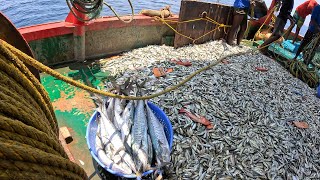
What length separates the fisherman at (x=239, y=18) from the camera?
314 inches

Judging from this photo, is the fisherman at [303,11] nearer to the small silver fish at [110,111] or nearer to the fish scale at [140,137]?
the fish scale at [140,137]

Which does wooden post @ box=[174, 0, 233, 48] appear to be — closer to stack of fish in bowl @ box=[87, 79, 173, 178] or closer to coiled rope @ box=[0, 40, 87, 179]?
stack of fish in bowl @ box=[87, 79, 173, 178]

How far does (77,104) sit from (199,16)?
4.75 m

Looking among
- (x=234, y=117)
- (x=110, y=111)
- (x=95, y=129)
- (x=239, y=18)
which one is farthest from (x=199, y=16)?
(x=95, y=129)

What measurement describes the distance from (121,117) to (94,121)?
43 centimetres

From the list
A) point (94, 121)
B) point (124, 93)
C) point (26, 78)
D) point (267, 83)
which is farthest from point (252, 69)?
point (26, 78)

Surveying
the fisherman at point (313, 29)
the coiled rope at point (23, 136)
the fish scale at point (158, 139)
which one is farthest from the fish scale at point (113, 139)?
the fisherman at point (313, 29)

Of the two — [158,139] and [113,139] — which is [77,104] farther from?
[158,139]

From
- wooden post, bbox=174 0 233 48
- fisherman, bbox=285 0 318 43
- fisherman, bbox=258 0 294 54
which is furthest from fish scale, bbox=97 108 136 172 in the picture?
fisherman, bbox=285 0 318 43

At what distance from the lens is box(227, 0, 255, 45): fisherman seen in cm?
799

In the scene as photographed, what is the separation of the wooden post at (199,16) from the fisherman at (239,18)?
0.81ft

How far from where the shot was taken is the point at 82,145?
424 centimetres

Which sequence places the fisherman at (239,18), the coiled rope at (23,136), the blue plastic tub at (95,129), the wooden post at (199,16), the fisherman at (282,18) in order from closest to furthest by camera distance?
the coiled rope at (23,136) < the blue plastic tub at (95,129) < the wooden post at (199,16) < the fisherman at (239,18) < the fisherman at (282,18)

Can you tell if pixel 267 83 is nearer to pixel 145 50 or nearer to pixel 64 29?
pixel 145 50
